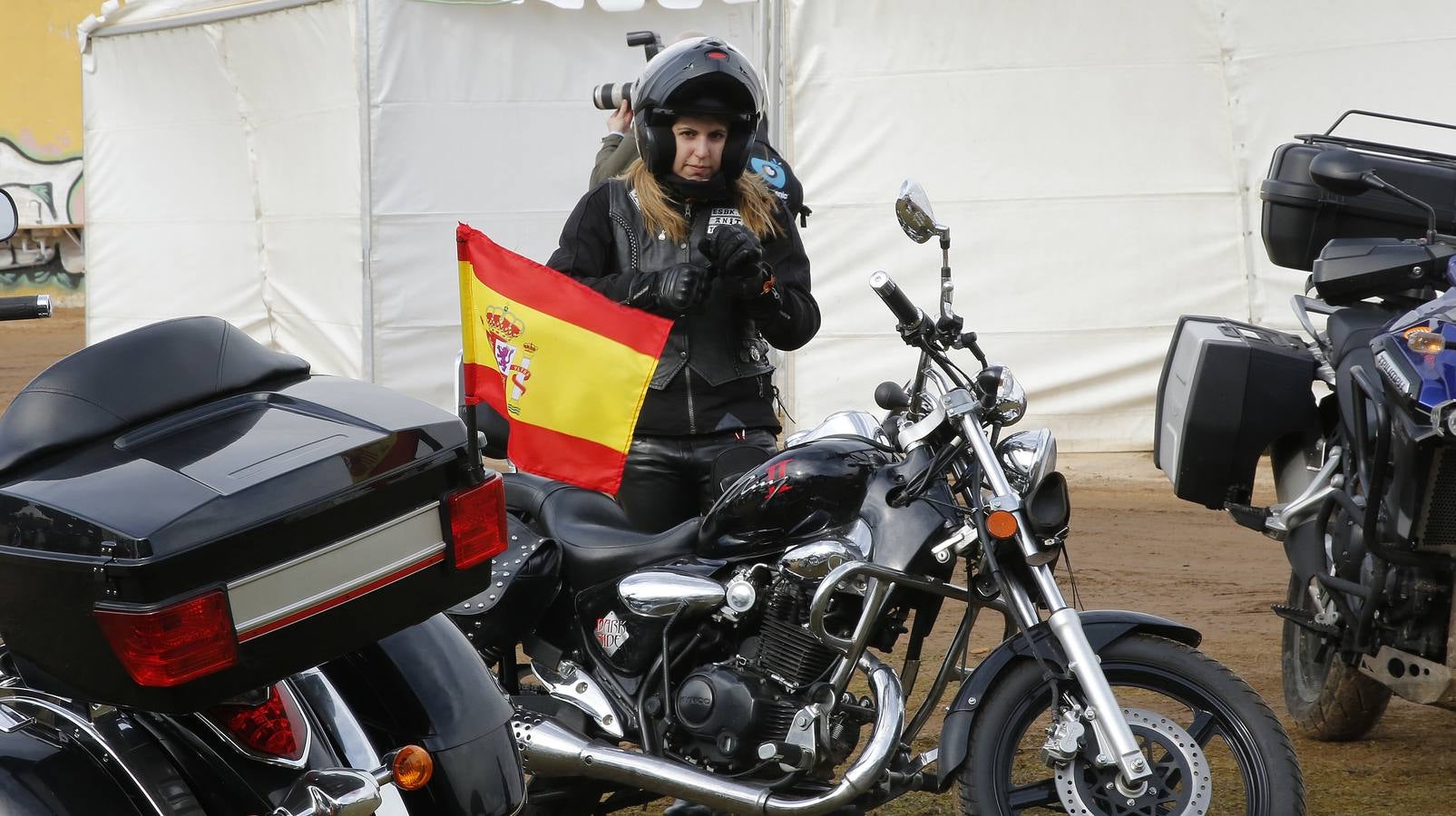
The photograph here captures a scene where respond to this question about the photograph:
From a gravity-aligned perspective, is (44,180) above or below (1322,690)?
below

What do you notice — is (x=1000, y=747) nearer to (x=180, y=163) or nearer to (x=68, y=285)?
(x=180, y=163)

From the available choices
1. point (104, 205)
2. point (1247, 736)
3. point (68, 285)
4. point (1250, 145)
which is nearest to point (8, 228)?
point (1247, 736)

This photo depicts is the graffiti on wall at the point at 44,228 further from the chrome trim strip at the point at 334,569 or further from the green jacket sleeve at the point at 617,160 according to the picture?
the chrome trim strip at the point at 334,569

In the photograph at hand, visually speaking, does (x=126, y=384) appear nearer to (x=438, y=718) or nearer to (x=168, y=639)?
(x=168, y=639)

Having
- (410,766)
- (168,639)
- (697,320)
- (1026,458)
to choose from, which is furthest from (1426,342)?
(168,639)

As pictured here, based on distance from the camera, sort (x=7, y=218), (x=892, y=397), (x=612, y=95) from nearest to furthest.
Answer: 1. (x=7, y=218)
2. (x=892, y=397)
3. (x=612, y=95)

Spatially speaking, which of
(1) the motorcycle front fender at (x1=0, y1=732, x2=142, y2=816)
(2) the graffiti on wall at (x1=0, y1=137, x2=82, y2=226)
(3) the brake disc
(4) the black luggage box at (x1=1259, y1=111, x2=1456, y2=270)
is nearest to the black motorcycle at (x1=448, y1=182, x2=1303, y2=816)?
(3) the brake disc

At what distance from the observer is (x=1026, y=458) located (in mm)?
3285

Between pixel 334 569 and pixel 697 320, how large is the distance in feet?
6.05

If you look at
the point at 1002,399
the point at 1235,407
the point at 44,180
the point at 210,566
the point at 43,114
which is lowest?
the point at 44,180

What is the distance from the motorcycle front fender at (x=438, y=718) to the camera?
2.43 meters

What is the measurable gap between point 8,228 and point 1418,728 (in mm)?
4123

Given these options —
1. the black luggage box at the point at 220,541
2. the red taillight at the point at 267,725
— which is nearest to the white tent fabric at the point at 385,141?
the black luggage box at the point at 220,541

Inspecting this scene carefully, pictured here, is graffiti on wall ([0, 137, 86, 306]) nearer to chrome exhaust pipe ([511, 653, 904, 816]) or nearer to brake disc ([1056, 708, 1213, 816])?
chrome exhaust pipe ([511, 653, 904, 816])
